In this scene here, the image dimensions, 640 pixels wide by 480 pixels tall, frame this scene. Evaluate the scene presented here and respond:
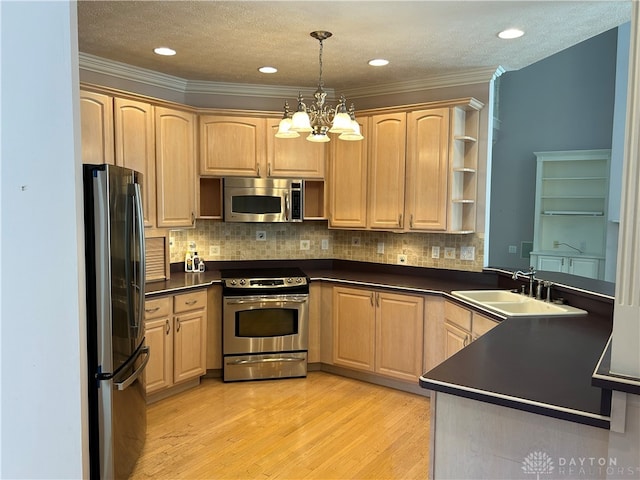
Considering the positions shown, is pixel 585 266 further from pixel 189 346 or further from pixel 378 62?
pixel 189 346

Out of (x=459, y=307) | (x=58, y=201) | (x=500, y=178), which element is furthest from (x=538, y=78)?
(x=58, y=201)

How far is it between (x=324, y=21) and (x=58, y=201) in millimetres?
2183

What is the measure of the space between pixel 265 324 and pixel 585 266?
5728 millimetres

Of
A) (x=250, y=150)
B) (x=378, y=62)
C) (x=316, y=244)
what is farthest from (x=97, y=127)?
(x=316, y=244)

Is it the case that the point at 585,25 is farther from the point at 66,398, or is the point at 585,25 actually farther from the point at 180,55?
the point at 66,398

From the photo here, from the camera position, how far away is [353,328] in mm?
4059

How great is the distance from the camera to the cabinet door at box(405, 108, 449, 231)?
3842 mm

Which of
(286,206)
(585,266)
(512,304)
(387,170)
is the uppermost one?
(387,170)

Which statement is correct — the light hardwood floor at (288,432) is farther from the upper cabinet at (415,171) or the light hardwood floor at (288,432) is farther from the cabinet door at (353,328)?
the upper cabinet at (415,171)

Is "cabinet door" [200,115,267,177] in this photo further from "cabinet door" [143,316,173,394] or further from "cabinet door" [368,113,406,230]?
"cabinet door" [143,316,173,394]

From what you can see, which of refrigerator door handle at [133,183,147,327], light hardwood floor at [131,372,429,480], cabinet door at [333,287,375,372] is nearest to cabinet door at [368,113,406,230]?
cabinet door at [333,287,375,372]

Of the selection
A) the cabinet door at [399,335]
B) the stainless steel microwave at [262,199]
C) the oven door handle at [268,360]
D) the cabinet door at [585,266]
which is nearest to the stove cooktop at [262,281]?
the stainless steel microwave at [262,199]

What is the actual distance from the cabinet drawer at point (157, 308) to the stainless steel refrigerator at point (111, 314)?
2.55 ft

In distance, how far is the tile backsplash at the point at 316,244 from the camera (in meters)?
4.11
